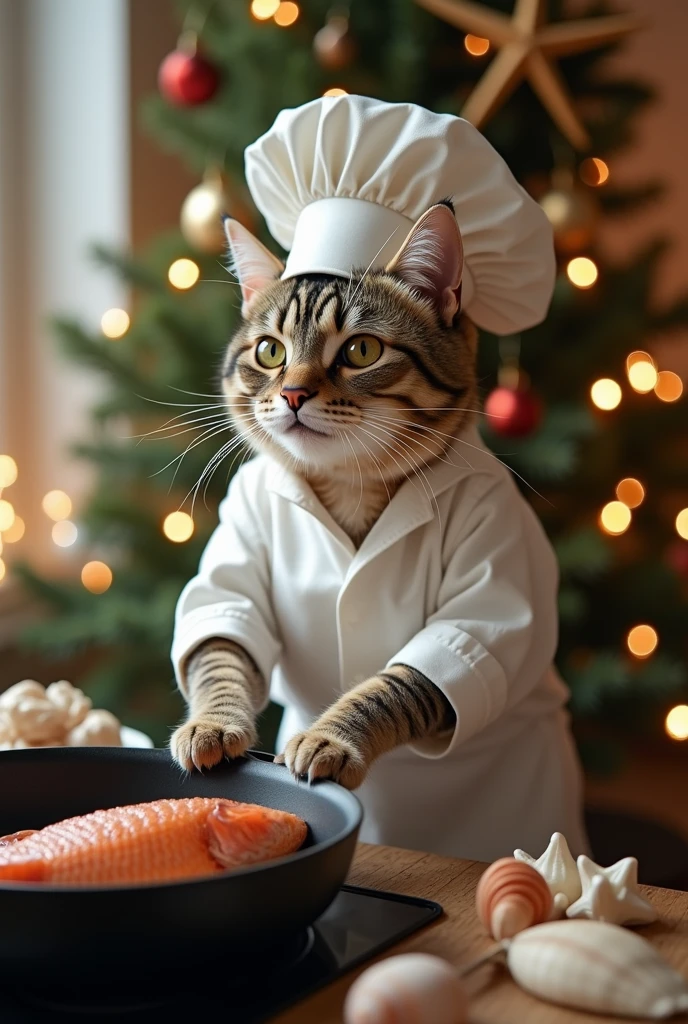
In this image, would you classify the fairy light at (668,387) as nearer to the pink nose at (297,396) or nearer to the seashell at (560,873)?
the pink nose at (297,396)

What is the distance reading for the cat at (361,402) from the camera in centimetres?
94

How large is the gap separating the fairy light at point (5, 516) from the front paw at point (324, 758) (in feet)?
6.05

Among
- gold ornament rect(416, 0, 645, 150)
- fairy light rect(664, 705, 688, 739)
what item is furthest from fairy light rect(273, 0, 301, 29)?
fairy light rect(664, 705, 688, 739)

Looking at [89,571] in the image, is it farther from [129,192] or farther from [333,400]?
[333,400]

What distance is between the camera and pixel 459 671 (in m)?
0.94

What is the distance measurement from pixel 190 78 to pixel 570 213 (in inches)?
28.1

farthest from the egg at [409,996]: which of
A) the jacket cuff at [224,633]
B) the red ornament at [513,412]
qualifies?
the red ornament at [513,412]

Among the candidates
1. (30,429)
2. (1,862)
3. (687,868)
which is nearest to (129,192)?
(30,429)

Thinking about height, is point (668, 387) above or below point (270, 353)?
below

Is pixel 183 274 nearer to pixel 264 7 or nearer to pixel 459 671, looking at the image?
pixel 264 7

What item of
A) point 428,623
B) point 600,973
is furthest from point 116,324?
point 600,973

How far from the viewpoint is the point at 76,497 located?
8.62 ft

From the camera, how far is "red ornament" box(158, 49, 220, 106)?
1950 millimetres

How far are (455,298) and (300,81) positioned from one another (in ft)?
3.43
